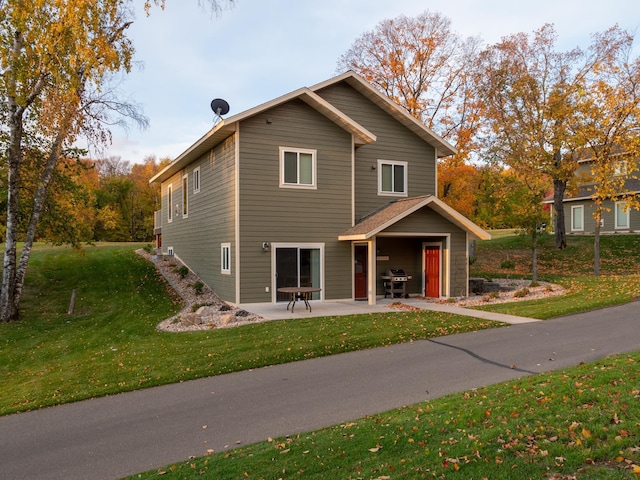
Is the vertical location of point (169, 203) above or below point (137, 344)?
above

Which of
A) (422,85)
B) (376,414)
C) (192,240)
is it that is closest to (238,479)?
(376,414)

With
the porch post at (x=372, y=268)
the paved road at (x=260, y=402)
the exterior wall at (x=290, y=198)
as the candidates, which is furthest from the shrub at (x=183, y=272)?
the paved road at (x=260, y=402)

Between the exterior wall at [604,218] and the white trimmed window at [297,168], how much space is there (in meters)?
22.7

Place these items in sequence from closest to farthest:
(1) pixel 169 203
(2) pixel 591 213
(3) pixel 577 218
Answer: (1) pixel 169 203 < (2) pixel 591 213 < (3) pixel 577 218

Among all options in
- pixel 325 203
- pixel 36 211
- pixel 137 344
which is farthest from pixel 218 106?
pixel 137 344

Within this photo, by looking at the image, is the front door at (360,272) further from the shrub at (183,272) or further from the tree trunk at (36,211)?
the tree trunk at (36,211)

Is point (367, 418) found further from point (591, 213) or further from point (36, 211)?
point (591, 213)

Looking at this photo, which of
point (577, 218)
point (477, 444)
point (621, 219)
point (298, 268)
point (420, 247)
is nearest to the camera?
point (477, 444)

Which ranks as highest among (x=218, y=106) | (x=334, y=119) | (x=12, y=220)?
(x=218, y=106)

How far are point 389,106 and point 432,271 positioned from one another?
679 centimetres

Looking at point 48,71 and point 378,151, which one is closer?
point 48,71

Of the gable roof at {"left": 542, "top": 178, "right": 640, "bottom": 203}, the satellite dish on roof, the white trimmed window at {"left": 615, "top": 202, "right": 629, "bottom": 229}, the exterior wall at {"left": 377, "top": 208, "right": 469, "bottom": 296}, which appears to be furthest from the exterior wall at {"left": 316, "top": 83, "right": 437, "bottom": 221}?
the white trimmed window at {"left": 615, "top": 202, "right": 629, "bottom": 229}

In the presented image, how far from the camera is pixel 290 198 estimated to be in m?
16.5

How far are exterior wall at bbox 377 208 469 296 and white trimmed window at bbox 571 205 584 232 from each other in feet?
71.0
